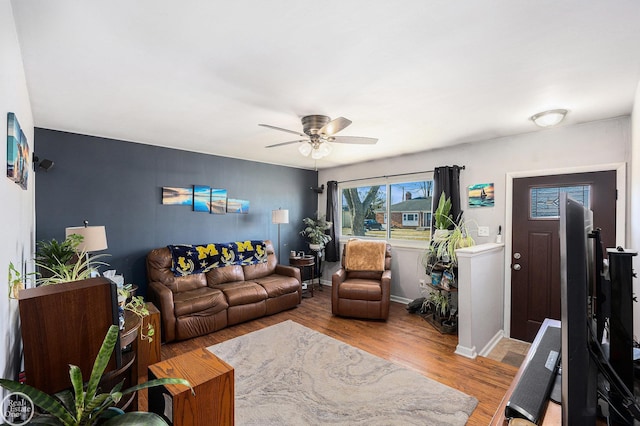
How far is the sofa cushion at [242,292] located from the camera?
148 inches

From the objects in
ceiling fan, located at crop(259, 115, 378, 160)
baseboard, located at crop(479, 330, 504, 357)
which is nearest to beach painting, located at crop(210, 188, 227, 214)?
ceiling fan, located at crop(259, 115, 378, 160)

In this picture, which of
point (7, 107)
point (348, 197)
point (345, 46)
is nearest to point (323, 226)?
point (348, 197)

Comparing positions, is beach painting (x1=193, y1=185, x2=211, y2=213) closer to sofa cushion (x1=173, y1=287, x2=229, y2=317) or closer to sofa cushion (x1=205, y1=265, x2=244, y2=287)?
sofa cushion (x1=205, y1=265, x2=244, y2=287)

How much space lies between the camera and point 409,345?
10.4 feet

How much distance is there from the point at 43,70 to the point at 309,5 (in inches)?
75.2

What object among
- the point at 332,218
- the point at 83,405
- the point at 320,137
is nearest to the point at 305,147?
the point at 320,137

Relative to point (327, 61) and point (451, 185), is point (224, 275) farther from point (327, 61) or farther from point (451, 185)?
point (451, 185)

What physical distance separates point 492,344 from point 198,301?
3.45 meters

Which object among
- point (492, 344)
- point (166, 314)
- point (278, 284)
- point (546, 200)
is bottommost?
point (492, 344)

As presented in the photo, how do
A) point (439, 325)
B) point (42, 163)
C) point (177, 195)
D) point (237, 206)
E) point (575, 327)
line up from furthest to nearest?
point (237, 206)
point (177, 195)
point (439, 325)
point (42, 163)
point (575, 327)

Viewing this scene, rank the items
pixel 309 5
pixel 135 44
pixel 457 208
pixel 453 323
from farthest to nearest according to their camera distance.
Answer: pixel 457 208, pixel 453 323, pixel 135 44, pixel 309 5

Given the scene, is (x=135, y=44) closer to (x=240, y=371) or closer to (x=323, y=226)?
(x=240, y=371)

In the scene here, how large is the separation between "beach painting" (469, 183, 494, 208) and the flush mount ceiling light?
3.49 feet

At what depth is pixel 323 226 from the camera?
5.49 m
